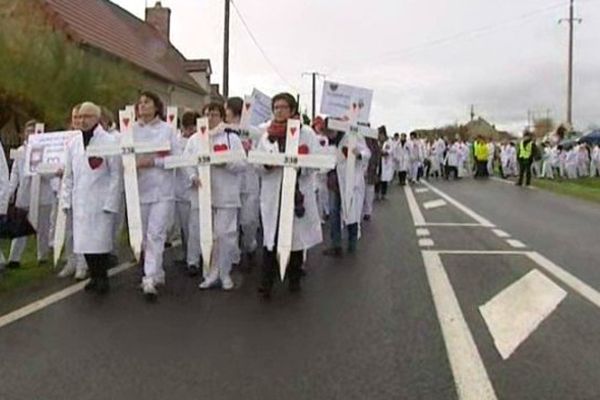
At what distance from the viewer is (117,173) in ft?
30.2

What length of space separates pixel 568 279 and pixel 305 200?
3.15 metres

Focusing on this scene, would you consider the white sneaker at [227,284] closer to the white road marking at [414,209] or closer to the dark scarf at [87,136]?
the dark scarf at [87,136]

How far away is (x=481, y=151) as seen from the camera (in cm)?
4050

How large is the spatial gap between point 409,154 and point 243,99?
23706 mm

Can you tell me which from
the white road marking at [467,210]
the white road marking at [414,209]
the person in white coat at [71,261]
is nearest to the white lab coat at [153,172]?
the person in white coat at [71,261]

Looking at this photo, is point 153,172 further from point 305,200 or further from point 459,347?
point 459,347

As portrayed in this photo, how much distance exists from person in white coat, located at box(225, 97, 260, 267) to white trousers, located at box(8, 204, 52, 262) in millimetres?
2421

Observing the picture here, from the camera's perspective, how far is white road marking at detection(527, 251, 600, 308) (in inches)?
356

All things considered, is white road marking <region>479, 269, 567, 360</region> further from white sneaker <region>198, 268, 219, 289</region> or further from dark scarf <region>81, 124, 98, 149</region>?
dark scarf <region>81, 124, 98, 149</region>

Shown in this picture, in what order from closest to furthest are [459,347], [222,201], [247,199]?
[459,347] → [222,201] → [247,199]

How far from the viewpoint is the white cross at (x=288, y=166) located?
899cm

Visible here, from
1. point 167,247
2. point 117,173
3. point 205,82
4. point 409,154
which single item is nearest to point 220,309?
point 117,173

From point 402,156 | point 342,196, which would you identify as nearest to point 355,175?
point 342,196

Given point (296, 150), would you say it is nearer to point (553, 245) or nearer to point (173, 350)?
point (173, 350)
